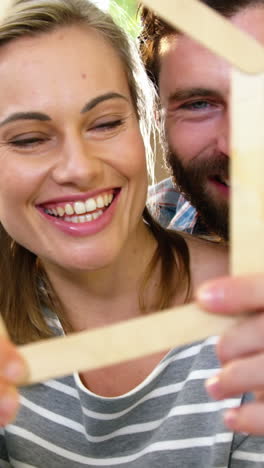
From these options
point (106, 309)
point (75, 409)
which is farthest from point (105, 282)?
point (75, 409)

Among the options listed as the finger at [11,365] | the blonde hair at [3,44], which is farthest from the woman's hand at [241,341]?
the blonde hair at [3,44]

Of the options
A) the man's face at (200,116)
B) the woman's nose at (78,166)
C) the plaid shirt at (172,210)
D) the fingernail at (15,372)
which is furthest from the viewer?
the plaid shirt at (172,210)

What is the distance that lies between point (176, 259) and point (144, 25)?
1.28ft

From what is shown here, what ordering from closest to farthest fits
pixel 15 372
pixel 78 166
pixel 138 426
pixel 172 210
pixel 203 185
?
pixel 15 372, pixel 78 166, pixel 138 426, pixel 203 185, pixel 172 210

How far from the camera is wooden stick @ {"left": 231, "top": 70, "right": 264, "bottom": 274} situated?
0.38 meters

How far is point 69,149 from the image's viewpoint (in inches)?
22.9

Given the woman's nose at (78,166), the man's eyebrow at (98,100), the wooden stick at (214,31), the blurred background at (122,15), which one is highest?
the blurred background at (122,15)

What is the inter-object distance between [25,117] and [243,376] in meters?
0.35

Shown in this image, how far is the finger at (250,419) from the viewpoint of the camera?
41cm

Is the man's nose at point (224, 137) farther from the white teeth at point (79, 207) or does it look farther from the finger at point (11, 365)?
the finger at point (11, 365)

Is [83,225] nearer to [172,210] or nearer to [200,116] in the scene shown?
[200,116]

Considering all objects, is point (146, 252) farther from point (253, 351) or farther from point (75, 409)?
point (253, 351)

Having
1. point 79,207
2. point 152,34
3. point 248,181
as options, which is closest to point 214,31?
point 248,181

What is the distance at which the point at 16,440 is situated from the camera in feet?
2.30
